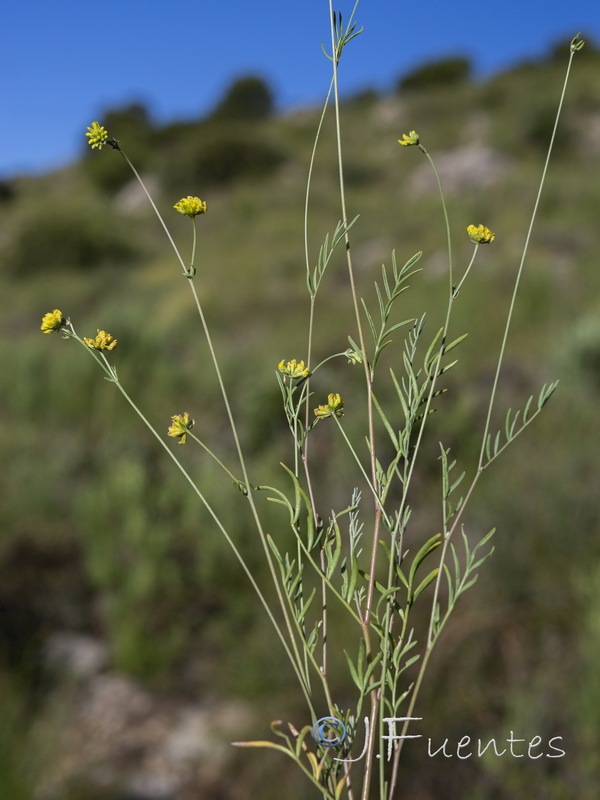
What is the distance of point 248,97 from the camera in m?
34.5

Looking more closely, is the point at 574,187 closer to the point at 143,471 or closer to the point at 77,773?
the point at 143,471

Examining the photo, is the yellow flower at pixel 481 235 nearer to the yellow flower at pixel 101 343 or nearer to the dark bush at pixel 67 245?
the yellow flower at pixel 101 343

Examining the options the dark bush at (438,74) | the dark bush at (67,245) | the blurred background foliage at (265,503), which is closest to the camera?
the blurred background foliage at (265,503)

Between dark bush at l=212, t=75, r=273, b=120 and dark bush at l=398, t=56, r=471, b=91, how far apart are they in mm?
6687

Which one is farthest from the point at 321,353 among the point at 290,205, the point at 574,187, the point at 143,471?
the point at 290,205

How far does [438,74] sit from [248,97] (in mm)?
8929

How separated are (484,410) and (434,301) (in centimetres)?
302

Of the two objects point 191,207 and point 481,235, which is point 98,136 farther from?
point 481,235

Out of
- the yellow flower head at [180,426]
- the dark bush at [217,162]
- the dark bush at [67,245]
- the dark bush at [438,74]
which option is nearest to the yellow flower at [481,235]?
the yellow flower head at [180,426]

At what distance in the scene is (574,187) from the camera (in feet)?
41.6

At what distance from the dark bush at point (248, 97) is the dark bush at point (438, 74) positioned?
669 cm

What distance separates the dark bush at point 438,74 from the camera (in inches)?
1187

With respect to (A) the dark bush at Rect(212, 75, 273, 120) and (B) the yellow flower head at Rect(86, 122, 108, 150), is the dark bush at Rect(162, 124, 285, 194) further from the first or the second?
(B) the yellow flower head at Rect(86, 122, 108, 150)

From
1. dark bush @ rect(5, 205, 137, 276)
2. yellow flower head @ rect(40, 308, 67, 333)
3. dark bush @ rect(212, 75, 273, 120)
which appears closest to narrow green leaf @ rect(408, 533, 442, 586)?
yellow flower head @ rect(40, 308, 67, 333)
